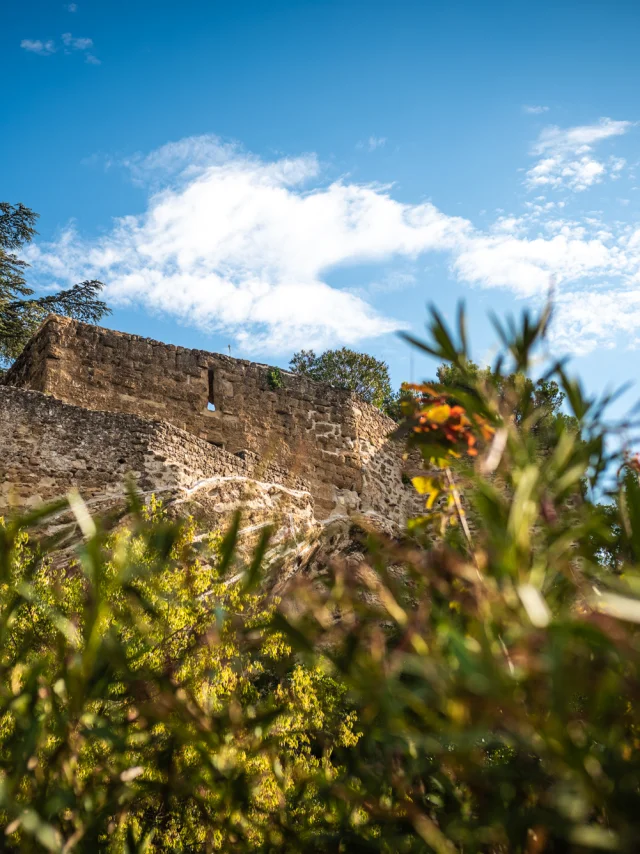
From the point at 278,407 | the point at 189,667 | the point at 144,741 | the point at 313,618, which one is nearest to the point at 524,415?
the point at 313,618

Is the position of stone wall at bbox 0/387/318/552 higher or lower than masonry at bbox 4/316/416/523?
lower

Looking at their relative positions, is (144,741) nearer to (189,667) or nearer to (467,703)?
(467,703)

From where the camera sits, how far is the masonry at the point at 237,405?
9.03 meters

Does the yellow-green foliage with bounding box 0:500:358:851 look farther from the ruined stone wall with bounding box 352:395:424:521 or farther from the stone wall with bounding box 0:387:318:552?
the ruined stone wall with bounding box 352:395:424:521

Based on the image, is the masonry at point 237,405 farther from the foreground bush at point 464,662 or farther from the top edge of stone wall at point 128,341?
the foreground bush at point 464,662

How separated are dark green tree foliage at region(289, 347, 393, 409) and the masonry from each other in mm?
11676

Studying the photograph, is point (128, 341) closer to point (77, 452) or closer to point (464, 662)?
point (77, 452)

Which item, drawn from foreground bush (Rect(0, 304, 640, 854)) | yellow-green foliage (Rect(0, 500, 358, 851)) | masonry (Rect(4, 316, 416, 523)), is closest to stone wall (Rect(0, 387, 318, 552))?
masonry (Rect(4, 316, 416, 523))

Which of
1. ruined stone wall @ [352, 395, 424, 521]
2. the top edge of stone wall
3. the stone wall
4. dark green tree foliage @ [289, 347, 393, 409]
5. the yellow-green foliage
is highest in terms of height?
dark green tree foliage @ [289, 347, 393, 409]

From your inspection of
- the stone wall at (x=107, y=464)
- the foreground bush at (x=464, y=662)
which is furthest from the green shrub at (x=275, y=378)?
the foreground bush at (x=464, y=662)

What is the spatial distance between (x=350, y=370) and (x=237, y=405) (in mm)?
13994

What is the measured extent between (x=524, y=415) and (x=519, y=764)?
1058mm

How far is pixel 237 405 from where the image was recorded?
10453 millimetres

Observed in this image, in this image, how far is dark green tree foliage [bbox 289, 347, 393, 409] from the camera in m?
23.7
